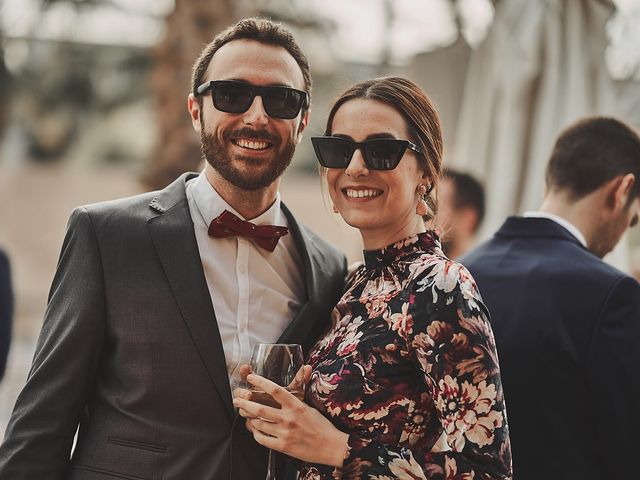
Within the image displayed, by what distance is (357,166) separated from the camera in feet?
9.37

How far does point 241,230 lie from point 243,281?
0.18m

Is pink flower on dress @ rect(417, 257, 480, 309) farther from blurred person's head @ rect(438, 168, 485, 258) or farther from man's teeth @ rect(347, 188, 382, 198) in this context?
blurred person's head @ rect(438, 168, 485, 258)

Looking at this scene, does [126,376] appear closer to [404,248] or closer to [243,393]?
[243,393]

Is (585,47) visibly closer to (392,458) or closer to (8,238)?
(392,458)

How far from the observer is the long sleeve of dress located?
2520mm

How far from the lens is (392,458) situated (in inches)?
101

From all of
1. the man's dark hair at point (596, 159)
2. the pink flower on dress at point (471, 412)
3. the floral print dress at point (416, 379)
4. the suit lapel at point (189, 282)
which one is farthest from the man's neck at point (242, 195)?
the man's dark hair at point (596, 159)

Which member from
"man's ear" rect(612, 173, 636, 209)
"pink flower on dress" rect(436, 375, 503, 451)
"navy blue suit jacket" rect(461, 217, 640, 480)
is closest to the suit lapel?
"pink flower on dress" rect(436, 375, 503, 451)

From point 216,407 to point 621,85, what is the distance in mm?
3388

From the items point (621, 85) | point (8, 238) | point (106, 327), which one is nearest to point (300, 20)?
point (621, 85)

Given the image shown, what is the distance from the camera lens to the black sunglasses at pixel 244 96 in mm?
3154

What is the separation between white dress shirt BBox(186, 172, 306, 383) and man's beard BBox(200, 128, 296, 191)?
0.11m

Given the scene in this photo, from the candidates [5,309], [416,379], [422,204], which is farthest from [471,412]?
[5,309]

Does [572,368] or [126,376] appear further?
[572,368]
